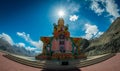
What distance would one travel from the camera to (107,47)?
77.5 meters

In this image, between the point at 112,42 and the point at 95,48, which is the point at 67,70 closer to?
the point at 112,42

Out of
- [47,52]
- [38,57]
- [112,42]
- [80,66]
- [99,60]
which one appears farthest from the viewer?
[112,42]

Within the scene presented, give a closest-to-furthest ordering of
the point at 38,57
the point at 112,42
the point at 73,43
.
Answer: the point at 38,57 < the point at 73,43 < the point at 112,42

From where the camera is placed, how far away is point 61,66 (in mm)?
18625

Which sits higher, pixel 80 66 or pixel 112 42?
pixel 112 42

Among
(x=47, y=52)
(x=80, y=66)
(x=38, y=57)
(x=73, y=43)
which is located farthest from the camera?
(x=73, y=43)

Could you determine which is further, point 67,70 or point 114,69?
point 67,70

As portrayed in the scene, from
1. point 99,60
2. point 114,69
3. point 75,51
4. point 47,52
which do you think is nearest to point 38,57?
point 47,52

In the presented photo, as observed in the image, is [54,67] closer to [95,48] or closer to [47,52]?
[47,52]

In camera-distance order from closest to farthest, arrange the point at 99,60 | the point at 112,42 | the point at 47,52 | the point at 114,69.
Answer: the point at 114,69 → the point at 99,60 → the point at 47,52 → the point at 112,42

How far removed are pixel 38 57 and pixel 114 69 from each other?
1899cm

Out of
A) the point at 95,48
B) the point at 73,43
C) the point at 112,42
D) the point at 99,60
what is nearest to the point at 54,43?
the point at 73,43

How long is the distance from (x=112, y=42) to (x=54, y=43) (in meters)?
54.9

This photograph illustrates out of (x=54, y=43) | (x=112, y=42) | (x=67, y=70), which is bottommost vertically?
(x=67, y=70)
